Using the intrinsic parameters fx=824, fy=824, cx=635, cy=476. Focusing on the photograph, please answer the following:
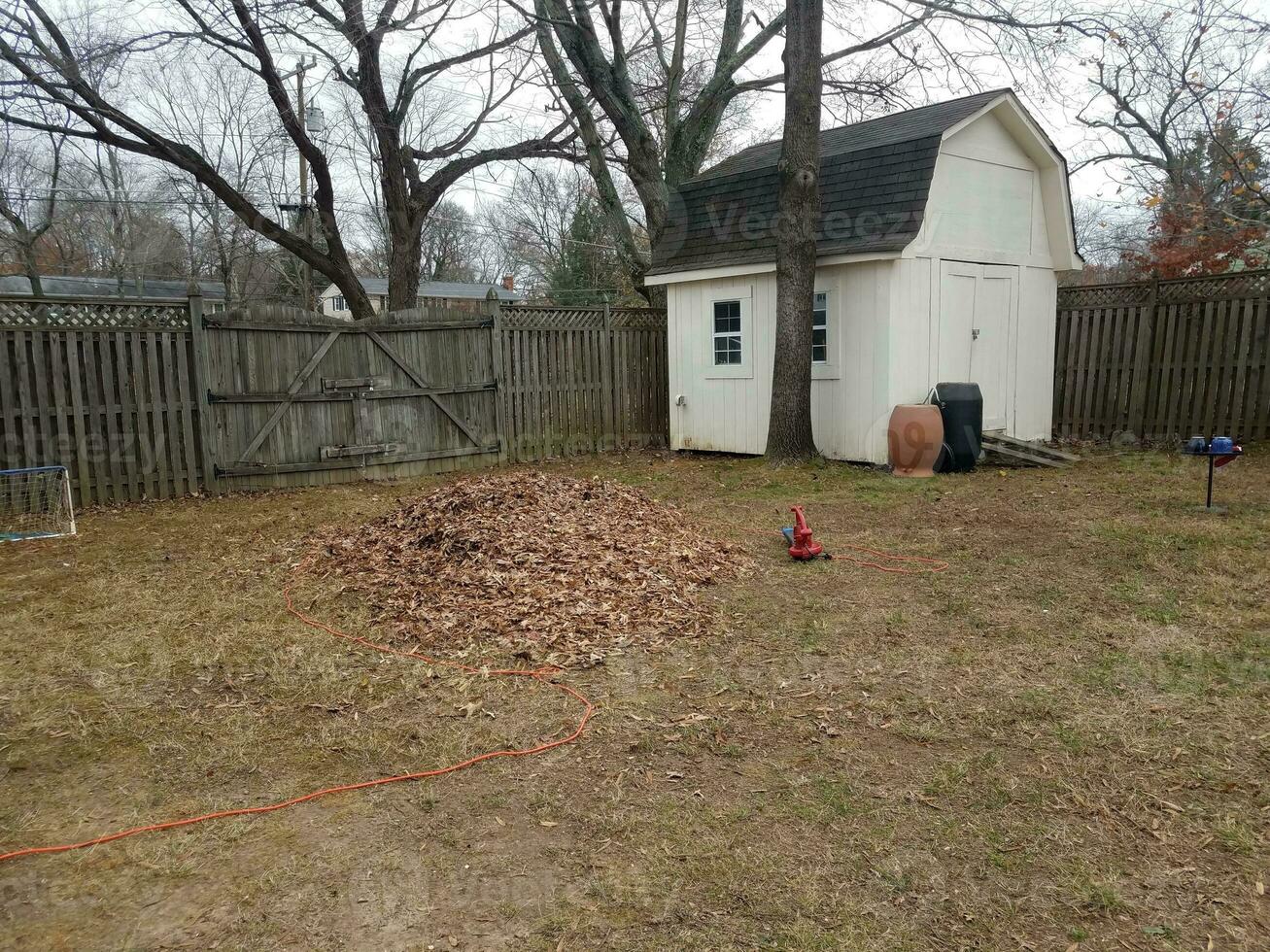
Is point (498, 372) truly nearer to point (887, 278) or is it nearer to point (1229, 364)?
point (887, 278)

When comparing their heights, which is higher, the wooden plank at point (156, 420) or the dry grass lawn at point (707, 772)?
the wooden plank at point (156, 420)

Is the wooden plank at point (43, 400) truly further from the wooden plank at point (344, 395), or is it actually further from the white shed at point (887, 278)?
the white shed at point (887, 278)

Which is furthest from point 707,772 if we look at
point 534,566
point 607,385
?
point 607,385

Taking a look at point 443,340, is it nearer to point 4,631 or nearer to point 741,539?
point 741,539

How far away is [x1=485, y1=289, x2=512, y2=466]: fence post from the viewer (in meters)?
11.2

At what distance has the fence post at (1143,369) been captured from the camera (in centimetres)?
1143

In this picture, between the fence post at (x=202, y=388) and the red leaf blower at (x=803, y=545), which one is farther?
the fence post at (x=202, y=388)

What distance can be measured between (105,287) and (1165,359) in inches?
1179

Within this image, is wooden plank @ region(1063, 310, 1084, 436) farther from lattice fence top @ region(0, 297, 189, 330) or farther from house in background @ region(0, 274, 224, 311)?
house in background @ region(0, 274, 224, 311)

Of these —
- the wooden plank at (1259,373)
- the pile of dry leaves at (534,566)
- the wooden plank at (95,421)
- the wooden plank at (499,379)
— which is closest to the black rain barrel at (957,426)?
Answer: the wooden plank at (1259,373)

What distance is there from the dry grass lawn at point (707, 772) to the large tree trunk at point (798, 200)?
4830 millimetres

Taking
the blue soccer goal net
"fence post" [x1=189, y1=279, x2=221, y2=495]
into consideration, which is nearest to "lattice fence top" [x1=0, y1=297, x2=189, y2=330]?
"fence post" [x1=189, y1=279, x2=221, y2=495]

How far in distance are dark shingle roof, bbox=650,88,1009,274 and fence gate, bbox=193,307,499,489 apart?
3.35 meters

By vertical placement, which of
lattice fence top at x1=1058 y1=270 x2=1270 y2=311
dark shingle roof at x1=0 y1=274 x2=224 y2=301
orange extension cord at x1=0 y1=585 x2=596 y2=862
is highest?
dark shingle roof at x1=0 y1=274 x2=224 y2=301
